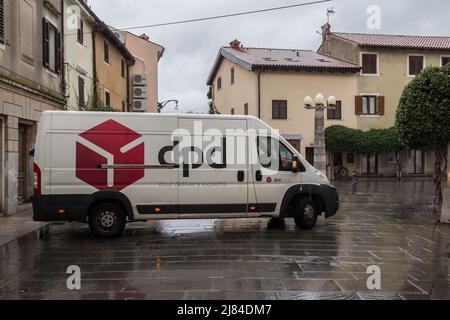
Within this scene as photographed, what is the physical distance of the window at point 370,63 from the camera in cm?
3428

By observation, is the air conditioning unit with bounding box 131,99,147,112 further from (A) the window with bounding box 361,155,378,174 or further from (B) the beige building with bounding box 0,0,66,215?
(A) the window with bounding box 361,155,378,174

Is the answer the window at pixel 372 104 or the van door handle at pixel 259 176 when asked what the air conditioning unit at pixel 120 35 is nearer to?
the window at pixel 372 104

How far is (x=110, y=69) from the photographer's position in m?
24.8

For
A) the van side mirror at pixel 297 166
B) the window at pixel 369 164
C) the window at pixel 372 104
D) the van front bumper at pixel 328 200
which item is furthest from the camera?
the window at pixel 369 164

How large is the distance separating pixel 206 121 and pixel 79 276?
13.9 ft

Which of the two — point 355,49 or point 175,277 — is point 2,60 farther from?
point 355,49

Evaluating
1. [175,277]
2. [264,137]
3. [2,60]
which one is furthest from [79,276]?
[2,60]

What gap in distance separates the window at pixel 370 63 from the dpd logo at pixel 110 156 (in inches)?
1090

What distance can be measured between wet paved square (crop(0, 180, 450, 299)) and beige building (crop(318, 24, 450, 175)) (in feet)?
77.5

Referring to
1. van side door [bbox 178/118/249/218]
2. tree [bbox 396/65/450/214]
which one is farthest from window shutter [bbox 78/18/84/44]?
tree [bbox 396/65/450/214]

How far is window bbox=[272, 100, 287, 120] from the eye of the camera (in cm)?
3241

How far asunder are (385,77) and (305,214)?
26764 millimetres

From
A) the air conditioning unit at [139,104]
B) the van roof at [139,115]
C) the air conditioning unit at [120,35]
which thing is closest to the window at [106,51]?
the air conditioning unit at [139,104]

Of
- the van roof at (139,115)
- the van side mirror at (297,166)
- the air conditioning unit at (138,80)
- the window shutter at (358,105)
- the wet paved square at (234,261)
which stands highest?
the air conditioning unit at (138,80)
